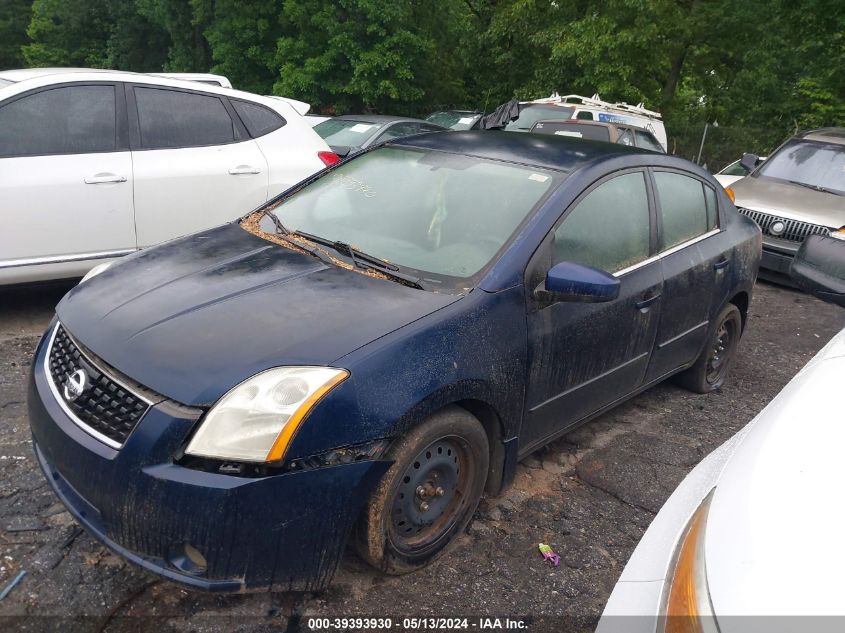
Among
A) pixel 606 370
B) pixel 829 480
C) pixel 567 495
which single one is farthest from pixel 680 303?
pixel 829 480

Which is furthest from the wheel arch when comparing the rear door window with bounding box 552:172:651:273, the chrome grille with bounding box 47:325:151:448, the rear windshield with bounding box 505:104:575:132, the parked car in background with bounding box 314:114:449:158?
the rear windshield with bounding box 505:104:575:132

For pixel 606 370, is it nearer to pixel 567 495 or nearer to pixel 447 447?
pixel 567 495

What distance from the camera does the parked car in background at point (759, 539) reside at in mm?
1251

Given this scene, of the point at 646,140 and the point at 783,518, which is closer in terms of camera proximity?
the point at 783,518

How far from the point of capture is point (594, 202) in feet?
10.5

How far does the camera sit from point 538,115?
11.9 m

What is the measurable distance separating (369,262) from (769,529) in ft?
6.17

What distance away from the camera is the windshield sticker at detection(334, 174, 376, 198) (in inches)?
132

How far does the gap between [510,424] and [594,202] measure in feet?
3.83

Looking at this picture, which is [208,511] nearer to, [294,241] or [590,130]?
[294,241]

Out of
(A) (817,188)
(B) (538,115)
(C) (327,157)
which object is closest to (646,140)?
(B) (538,115)

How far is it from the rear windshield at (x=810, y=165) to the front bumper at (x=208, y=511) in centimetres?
782

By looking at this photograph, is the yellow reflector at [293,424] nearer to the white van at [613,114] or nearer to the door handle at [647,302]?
the door handle at [647,302]

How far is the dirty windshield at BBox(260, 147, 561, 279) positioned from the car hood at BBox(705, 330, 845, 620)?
1.34 metres
